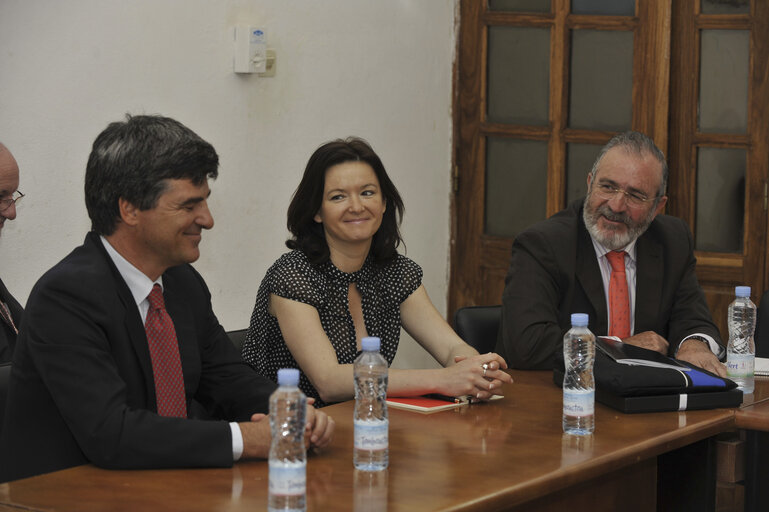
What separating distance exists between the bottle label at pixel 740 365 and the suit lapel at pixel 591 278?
0.53 meters

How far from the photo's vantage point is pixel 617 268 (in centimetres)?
341

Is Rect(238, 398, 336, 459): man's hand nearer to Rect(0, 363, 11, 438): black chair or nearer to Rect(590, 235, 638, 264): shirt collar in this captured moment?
Rect(0, 363, 11, 438): black chair

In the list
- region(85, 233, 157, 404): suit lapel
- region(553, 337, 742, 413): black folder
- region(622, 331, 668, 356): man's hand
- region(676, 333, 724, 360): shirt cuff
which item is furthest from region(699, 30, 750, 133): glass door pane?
region(85, 233, 157, 404): suit lapel

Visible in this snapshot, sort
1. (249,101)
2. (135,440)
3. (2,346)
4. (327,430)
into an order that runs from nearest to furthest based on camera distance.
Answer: (135,440), (327,430), (2,346), (249,101)

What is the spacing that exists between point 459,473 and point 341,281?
3.93 feet

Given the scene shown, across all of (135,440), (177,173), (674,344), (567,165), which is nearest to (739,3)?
(567,165)

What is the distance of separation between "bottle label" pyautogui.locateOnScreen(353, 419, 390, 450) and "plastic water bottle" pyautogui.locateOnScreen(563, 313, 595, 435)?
0.49m

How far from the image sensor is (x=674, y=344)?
132 inches

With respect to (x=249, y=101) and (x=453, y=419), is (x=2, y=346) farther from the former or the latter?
(x=249, y=101)

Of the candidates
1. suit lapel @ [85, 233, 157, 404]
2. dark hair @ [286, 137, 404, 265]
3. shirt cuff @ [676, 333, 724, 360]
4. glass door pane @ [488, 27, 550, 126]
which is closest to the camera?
suit lapel @ [85, 233, 157, 404]

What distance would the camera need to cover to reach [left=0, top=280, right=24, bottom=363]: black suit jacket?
2.83 meters

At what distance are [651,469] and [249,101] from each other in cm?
234

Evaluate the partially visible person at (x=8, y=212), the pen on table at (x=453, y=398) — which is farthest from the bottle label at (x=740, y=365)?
the partially visible person at (x=8, y=212)

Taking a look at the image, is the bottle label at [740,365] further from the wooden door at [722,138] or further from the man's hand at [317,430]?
the wooden door at [722,138]
